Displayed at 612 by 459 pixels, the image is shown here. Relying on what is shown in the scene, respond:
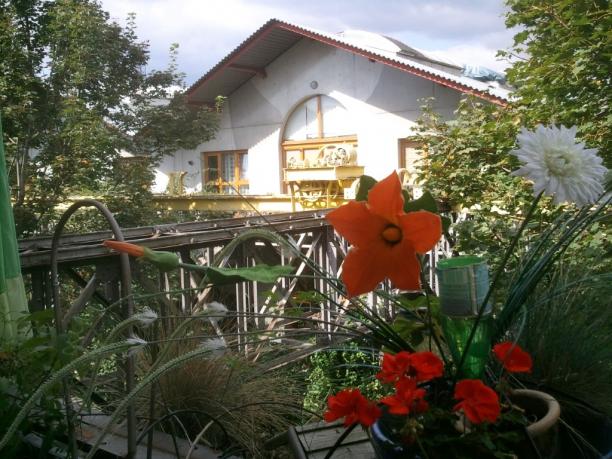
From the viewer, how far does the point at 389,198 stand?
0.60 meters

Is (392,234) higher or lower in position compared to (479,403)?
higher

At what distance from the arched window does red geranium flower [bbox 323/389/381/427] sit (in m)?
10.1

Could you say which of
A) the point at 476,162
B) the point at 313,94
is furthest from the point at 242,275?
the point at 313,94

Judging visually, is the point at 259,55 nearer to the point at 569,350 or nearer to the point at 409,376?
the point at 569,350

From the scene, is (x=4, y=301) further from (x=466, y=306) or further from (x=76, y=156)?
(x=76, y=156)

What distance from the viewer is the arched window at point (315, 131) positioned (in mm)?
11086

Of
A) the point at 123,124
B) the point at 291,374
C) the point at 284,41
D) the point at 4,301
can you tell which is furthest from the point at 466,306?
the point at 284,41

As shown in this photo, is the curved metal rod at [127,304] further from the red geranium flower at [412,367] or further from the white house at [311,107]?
the white house at [311,107]

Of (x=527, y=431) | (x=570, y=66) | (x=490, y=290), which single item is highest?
(x=570, y=66)

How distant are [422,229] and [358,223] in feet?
0.23

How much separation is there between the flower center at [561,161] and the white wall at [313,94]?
890 cm

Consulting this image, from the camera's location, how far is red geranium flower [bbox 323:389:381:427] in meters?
0.61

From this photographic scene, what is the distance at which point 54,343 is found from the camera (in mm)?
1000

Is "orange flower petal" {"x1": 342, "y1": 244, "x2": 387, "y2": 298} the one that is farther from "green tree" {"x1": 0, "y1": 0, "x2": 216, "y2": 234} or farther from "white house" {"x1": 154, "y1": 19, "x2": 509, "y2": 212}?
"white house" {"x1": 154, "y1": 19, "x2": 509, "y2": 212}
